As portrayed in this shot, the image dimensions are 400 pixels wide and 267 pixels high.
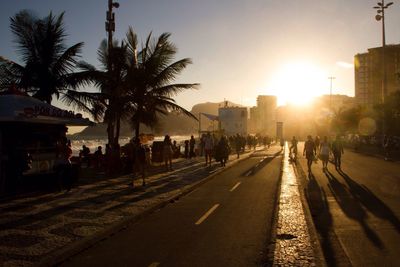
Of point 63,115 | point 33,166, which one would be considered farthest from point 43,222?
point 63,115

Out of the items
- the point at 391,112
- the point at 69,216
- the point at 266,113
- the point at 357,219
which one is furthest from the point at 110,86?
the point at 266,113

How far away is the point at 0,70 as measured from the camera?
1816 centimetres

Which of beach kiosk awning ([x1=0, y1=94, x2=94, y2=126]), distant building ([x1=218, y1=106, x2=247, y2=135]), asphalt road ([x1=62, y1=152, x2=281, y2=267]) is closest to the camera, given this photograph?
asphalt road ([x1=62, y1=152, x2=281, y2=267])

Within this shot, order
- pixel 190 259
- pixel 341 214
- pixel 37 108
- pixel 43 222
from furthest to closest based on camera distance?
pixel 37 108
pixel 341 214
pixel 43 222
pixel 190 259

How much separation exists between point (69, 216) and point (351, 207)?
6.77m

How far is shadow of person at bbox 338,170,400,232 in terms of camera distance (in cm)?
962

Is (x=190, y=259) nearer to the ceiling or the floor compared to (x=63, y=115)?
nearer to the floor

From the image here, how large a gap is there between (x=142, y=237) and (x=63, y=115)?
7815 millimetres

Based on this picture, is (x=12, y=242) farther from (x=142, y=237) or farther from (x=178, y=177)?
(x=178, y=177)

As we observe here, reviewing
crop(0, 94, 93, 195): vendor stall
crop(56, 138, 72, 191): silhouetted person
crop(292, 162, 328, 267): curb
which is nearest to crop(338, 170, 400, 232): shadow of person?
crop(292, 162, 328, 267): curb

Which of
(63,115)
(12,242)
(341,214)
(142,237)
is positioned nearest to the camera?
(12,242)

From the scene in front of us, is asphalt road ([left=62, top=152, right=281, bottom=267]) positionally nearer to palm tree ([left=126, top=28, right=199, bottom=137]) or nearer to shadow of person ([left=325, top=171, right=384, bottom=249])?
shadow of person ([left=325, top=171, right=384, bottom=249])

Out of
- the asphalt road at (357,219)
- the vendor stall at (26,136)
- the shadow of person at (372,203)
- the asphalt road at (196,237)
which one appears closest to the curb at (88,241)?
the asphalt road at (196,237)

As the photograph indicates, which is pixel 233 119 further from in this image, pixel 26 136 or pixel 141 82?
pixel 26 136
